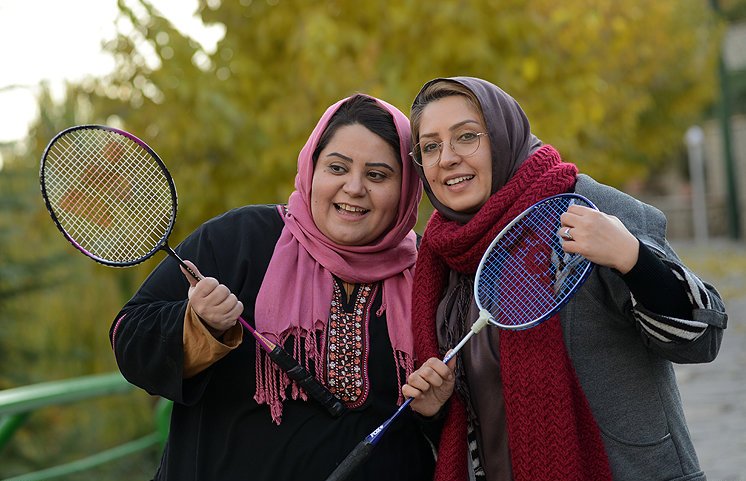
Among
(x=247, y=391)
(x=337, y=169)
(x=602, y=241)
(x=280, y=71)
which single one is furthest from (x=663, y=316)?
(x=280, y=71)

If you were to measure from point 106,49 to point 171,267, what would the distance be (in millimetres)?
3486

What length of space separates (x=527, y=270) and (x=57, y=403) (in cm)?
217

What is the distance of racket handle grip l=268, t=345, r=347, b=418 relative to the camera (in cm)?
294

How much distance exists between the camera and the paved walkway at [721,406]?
6.24m

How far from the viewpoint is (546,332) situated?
2.75 m

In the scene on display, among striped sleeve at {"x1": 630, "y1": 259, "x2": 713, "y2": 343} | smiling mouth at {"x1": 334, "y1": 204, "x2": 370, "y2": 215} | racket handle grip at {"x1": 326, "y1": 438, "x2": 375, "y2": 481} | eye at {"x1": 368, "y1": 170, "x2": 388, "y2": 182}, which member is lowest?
racket handle grip at {"x1": 326, "y1": 438, "x2": 375, "y2": 481}

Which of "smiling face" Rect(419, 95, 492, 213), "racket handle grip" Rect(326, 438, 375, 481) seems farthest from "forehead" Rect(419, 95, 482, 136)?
"racket handle grip" Rect(326, 438, 375, 481)

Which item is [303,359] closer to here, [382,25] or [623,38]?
[382,25]

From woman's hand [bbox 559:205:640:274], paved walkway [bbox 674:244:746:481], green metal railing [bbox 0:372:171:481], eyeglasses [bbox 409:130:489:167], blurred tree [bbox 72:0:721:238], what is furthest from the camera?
paved walkway [bbox 674:244:746:481]

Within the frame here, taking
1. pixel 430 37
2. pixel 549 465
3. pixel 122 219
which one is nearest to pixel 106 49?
pixel 430 37

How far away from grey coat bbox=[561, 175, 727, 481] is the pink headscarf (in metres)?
0.58

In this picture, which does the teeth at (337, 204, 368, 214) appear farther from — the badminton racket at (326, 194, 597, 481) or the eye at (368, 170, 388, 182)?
the badminton racket at (326, 194, 597, 481)

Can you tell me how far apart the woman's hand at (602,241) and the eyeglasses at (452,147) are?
18.9 inches

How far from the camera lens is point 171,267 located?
312 centimetres
